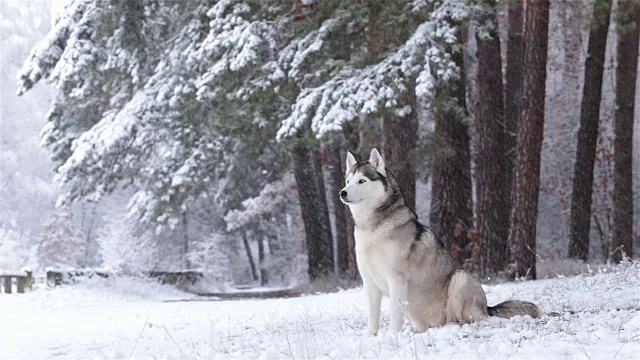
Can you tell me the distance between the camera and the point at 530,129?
50.6ft

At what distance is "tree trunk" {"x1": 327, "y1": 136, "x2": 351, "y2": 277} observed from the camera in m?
25.2

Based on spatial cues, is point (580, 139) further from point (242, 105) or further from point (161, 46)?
point (161, 46)

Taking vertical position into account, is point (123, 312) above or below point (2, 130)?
below

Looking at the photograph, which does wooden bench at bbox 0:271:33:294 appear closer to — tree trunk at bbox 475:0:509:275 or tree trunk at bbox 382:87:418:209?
tree trunk at bbox 382:87:418:209

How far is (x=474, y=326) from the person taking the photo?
7523 millimetres

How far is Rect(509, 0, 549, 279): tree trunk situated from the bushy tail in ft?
25.0

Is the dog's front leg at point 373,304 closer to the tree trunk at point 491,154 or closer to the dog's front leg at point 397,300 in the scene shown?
the dog's front leg at point 397,300

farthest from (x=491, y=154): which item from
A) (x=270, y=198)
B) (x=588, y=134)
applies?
(x=270, y=198)

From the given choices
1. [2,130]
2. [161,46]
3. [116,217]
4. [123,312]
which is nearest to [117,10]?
[161,46]

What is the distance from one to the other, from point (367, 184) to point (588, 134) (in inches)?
579

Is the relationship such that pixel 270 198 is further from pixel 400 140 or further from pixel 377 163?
pixel 377 163

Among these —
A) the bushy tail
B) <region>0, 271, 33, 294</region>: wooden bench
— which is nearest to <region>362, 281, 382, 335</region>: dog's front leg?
the bushy tail

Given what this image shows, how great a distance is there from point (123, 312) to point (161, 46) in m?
8.41

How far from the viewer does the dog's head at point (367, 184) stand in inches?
311
